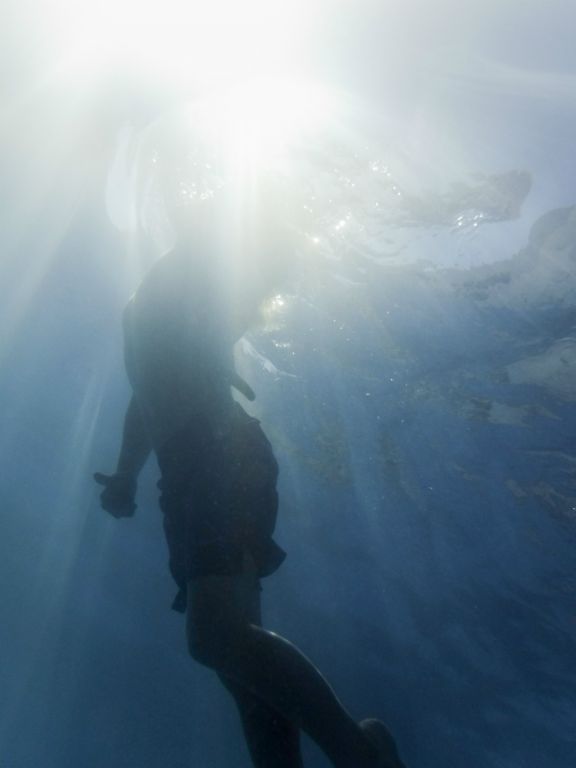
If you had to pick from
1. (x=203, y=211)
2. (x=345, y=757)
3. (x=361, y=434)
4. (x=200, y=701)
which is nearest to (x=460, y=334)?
(x=361, y=434)

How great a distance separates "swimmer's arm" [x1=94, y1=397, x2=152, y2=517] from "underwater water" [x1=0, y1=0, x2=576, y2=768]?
14.2ft

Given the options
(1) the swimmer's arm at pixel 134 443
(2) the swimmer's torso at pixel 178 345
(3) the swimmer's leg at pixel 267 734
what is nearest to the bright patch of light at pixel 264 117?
(2) the swimmer's torso at pixel 178 345

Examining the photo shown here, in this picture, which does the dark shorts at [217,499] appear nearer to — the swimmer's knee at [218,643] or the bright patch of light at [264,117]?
the swimmer's knee at [218,643]

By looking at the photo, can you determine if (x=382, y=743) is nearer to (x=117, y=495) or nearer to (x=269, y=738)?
(x=269, y=738)

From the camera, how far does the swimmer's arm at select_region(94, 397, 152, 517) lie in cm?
350

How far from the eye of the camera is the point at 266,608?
18.6 m

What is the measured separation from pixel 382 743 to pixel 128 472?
6.45 ft

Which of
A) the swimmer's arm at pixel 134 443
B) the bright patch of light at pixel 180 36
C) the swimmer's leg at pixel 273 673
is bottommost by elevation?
the swimmer's leg at pixel 273 673

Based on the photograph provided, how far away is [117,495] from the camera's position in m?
3.50

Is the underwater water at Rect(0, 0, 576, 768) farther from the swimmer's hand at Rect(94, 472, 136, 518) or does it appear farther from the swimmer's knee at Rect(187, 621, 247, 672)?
the swimmer's knee at Rect(187, 621, 247, 672)

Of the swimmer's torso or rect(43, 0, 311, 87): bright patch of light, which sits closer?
the swimmer's torso

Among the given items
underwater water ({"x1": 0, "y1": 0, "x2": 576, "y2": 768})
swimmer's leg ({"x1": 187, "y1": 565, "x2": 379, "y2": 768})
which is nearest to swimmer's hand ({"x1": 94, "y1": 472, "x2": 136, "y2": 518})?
swimmer's leg ({"x1": 187, "y1": 565, "x2": 379, "y2": 768})

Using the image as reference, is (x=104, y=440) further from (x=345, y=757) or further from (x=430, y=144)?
(x=345, y=757)

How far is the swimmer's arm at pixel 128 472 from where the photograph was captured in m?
3.50
